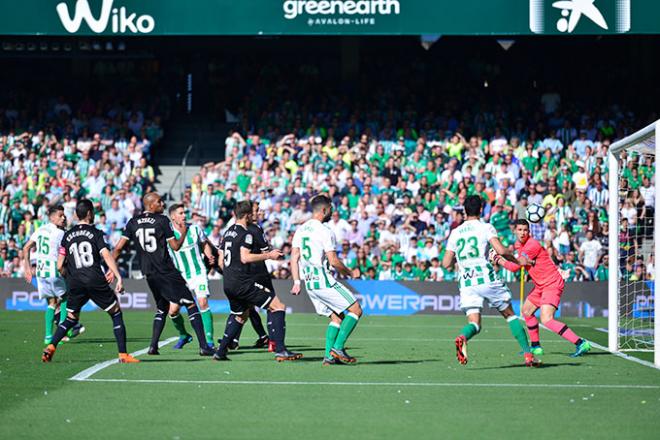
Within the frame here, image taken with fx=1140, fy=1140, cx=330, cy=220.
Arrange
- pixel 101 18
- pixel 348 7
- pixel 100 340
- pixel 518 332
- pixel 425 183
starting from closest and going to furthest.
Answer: pixel 518 332 < pixel 100 340 < pixel 425 183 < pixel 348 7 < pixel 101 18

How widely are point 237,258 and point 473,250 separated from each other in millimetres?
2921

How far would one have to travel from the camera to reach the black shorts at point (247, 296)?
14047mm

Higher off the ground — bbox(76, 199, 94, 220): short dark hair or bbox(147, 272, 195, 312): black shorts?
bbox(76, 199, 94, 220): short dark hair

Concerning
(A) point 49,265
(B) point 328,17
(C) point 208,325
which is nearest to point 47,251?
(A) point 49,265

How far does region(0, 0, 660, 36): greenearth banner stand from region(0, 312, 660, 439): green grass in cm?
1521

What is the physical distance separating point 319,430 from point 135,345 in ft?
28.0

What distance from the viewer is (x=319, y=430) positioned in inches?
345

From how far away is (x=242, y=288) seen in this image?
14062 mm

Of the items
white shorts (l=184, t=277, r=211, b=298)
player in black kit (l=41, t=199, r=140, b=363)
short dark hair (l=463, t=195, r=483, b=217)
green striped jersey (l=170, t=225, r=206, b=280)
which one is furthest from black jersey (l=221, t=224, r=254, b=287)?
short dark hair (l=463, t=195, r=483, b=217)

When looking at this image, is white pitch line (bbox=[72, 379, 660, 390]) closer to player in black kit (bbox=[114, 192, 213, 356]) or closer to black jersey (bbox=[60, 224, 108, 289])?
black jersey (bbox=[60, 224, 108, 289])

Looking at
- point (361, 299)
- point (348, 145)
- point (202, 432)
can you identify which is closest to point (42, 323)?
point (361, 299)

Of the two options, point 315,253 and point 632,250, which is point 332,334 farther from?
point 632,250

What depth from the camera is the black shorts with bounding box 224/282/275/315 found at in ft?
46.1

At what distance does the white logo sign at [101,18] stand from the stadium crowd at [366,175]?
11.7 ft
